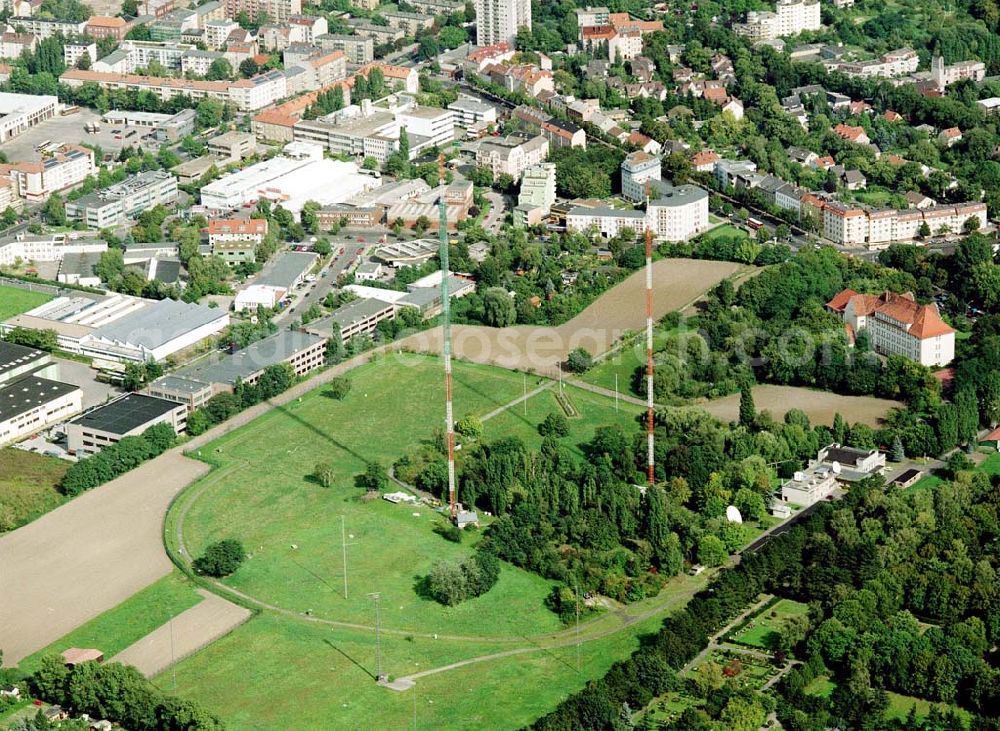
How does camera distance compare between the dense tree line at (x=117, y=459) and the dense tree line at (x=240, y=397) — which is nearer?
the dense tree line at (x=117, y=459)

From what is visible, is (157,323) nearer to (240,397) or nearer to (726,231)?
(240,397)

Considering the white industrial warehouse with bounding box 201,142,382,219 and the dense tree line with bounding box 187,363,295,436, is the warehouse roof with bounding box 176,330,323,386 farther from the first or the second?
the white industrial warehouse with bounding box 201,142,382,219

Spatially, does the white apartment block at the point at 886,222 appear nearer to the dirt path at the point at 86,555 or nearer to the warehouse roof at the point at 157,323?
the warehouse roof at the point at 157,323

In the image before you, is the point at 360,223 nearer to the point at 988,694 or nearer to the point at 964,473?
the point at 964,473

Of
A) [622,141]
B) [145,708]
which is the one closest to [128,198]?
[622,141]

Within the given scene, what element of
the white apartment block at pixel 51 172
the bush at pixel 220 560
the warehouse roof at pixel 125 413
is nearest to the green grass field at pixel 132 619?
the bush at pixel 220 560

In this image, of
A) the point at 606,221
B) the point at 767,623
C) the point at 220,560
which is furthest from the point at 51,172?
the point at 767,623

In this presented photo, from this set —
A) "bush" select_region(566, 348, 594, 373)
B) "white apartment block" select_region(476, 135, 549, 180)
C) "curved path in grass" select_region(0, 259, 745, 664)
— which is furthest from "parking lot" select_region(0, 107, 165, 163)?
"bush" select_region(566, 348, 594, 373)

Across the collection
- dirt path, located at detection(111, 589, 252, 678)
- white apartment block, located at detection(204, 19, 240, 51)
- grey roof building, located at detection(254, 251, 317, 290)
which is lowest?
dirt path, located at detection(111, 589, 252, 678)

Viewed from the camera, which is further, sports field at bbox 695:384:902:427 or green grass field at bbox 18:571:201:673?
sports field at bbox 695:384:902:427
